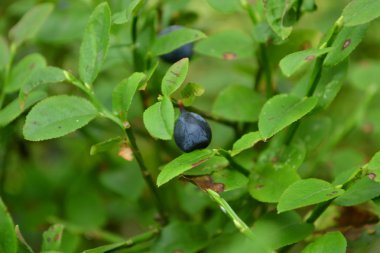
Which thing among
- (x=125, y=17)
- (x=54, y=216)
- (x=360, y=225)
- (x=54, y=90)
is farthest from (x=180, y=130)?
(x=54, y=90)

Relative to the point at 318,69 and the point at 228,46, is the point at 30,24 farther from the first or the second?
the point at 318,69

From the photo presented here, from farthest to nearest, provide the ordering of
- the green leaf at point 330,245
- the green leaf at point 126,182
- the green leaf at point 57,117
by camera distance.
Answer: the green leaf at point 126,182 < the green leaf at point 57,117 < the green leaf at point 330,245

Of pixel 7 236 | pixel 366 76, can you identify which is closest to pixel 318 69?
pixel 7 236

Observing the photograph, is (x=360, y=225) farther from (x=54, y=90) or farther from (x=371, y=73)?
(x=54, y=90)

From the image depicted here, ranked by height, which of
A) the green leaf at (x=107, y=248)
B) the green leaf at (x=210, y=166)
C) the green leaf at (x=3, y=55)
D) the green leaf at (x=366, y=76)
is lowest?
the green leaf at (x=366, y=76)

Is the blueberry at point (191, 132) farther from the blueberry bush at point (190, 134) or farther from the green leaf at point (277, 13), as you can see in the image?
the green leaf at point (277, 13)

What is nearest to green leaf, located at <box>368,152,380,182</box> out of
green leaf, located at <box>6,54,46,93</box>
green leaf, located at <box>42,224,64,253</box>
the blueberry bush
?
the blueberry bush

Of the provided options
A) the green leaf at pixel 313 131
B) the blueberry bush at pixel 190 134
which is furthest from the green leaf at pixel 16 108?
the green leaf at pixel 313 131
